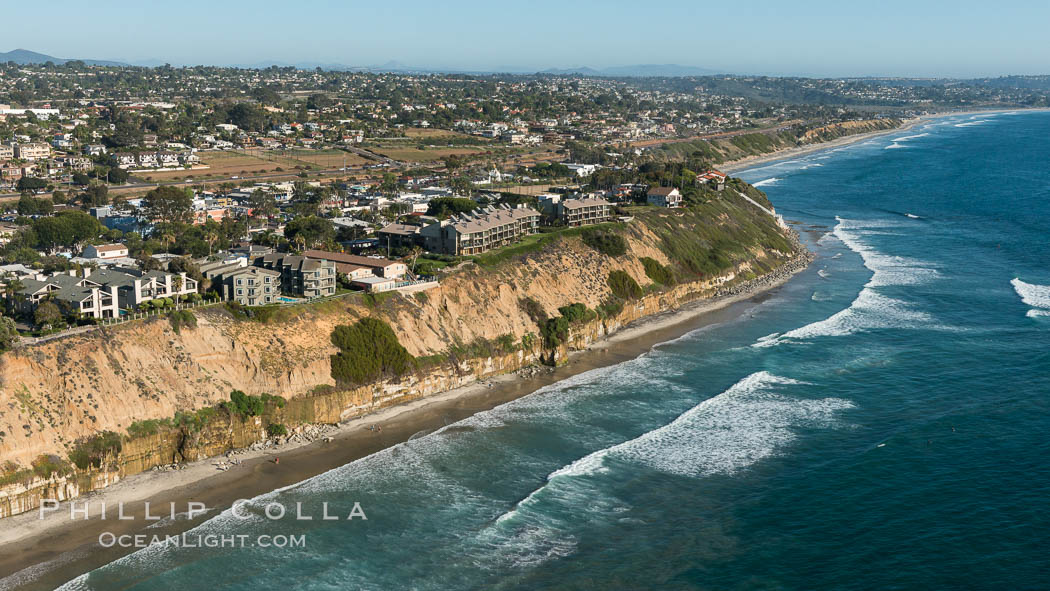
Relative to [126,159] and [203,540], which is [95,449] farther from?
[126,159]

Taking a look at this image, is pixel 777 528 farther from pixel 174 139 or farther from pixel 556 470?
pixel 174 139

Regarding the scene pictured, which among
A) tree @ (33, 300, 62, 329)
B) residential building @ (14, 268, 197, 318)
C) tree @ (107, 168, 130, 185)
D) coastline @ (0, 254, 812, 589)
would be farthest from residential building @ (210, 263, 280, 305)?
tree @ (107, 168, 130, 185)

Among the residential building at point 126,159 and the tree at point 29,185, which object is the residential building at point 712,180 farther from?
the residential building at point 126,159

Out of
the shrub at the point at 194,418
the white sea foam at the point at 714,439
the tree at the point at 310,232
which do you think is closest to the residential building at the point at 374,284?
the tree at the point at 310,232

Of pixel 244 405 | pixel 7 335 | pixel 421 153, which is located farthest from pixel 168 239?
pixel 421 153

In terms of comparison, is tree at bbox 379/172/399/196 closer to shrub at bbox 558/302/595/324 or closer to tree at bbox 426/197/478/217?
tree at bbox 426/197/478/217

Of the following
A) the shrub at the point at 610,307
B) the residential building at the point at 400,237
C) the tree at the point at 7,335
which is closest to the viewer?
the tree at the point at 7,335

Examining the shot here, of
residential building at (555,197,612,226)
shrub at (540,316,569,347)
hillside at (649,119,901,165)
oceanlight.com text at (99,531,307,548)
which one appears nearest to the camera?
oceanlight.com text at (99,531,307,548)
